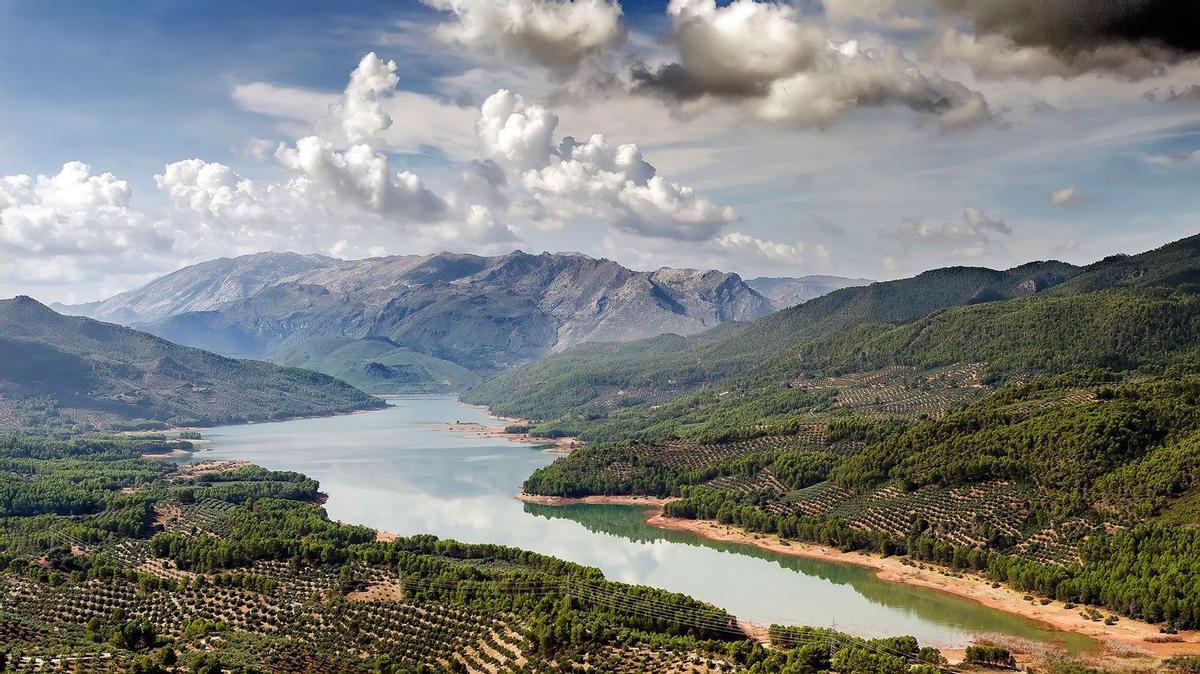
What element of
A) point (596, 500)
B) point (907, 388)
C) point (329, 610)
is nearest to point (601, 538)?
point (596, 500)

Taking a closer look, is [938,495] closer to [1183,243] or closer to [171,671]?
[171,671]

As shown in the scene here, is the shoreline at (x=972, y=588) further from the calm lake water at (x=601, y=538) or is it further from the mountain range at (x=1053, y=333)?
the mountain range at (x=1053, y=333)

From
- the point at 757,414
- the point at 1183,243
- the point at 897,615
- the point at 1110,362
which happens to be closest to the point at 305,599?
the point at 897,615

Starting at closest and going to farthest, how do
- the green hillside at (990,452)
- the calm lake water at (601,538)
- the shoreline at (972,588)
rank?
the shoreline at (972,588)
the calm lake water at (601,538)
the green hillside at (990,452)

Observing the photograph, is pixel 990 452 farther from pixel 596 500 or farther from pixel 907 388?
pixel 907 388

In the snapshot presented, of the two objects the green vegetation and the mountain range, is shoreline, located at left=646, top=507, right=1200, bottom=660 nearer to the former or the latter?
the green vegetation

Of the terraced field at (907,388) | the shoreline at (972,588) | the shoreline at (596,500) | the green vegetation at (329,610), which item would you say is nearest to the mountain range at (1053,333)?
the terraced field at (907,388)
